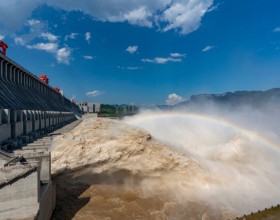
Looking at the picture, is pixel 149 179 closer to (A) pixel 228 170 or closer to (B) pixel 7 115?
(A) pixel 228 170

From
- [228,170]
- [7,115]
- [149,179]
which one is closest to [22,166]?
[7,115]

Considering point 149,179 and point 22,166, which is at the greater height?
point 22,166

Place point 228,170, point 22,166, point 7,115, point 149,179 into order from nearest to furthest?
point 22,166 < point 7,115 < point 149,179 < point 228,170

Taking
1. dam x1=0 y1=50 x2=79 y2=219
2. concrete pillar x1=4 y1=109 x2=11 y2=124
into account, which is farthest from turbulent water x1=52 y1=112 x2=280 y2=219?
concrete pillar x1=4 y1=109 x2=11 y2=124

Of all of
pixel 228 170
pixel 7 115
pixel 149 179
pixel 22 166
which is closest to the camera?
pixel 22 166

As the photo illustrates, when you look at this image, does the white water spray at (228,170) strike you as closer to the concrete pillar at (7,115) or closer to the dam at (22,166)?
the dam at (22,166)

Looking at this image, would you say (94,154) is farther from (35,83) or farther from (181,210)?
(35,83)

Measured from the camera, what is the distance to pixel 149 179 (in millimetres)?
27969

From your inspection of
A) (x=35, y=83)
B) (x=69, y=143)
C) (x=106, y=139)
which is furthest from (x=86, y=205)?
(x=35, y=83)

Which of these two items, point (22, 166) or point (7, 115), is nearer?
point (22, 166)

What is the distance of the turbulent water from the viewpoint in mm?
22281

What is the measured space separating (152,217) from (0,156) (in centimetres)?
1233

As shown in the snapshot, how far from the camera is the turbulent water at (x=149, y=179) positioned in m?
22.3

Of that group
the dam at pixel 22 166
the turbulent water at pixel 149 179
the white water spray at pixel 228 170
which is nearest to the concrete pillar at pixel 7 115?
the dam at pixel 22 166
